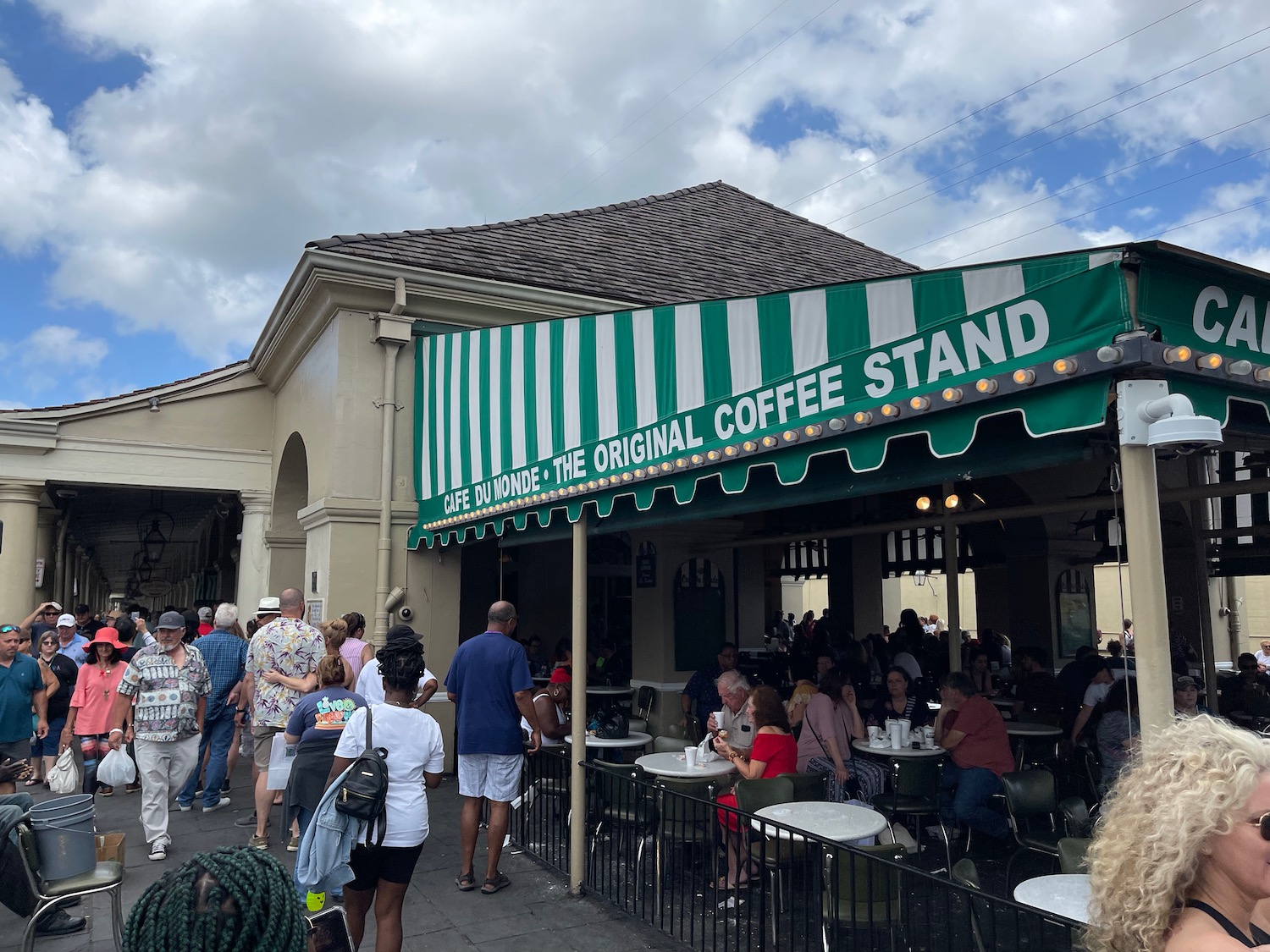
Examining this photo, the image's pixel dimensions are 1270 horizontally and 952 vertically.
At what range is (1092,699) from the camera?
7.45 meters

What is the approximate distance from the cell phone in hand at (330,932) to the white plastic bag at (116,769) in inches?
137

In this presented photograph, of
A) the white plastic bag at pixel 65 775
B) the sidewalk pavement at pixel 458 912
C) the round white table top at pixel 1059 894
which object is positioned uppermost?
the round white table top at pixel 1059 894

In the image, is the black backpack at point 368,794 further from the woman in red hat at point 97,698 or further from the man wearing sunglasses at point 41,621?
the man wearing sunglasses at point 41,621

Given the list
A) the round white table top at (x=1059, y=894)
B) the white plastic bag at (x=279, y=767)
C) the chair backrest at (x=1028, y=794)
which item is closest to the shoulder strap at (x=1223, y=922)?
the round white table top at (x=1059, y=894)

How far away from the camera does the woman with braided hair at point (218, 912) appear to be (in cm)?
150

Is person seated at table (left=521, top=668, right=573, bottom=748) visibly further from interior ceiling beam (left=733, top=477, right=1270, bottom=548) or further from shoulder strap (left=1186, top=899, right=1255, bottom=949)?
shoulder strap (left=1186, top=899, right=1255, bottom=949)

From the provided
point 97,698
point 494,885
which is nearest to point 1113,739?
point 494,885

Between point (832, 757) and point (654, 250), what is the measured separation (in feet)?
29.4

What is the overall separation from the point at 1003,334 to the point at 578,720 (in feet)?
12.2

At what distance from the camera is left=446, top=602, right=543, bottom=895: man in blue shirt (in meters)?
5.48

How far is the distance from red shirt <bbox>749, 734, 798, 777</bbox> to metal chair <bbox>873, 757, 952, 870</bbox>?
86 centimetres

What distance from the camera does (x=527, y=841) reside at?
21.0 ft

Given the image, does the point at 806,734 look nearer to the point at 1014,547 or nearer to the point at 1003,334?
the point at 1003,334

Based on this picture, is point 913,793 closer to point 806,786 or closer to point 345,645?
point 806,786
